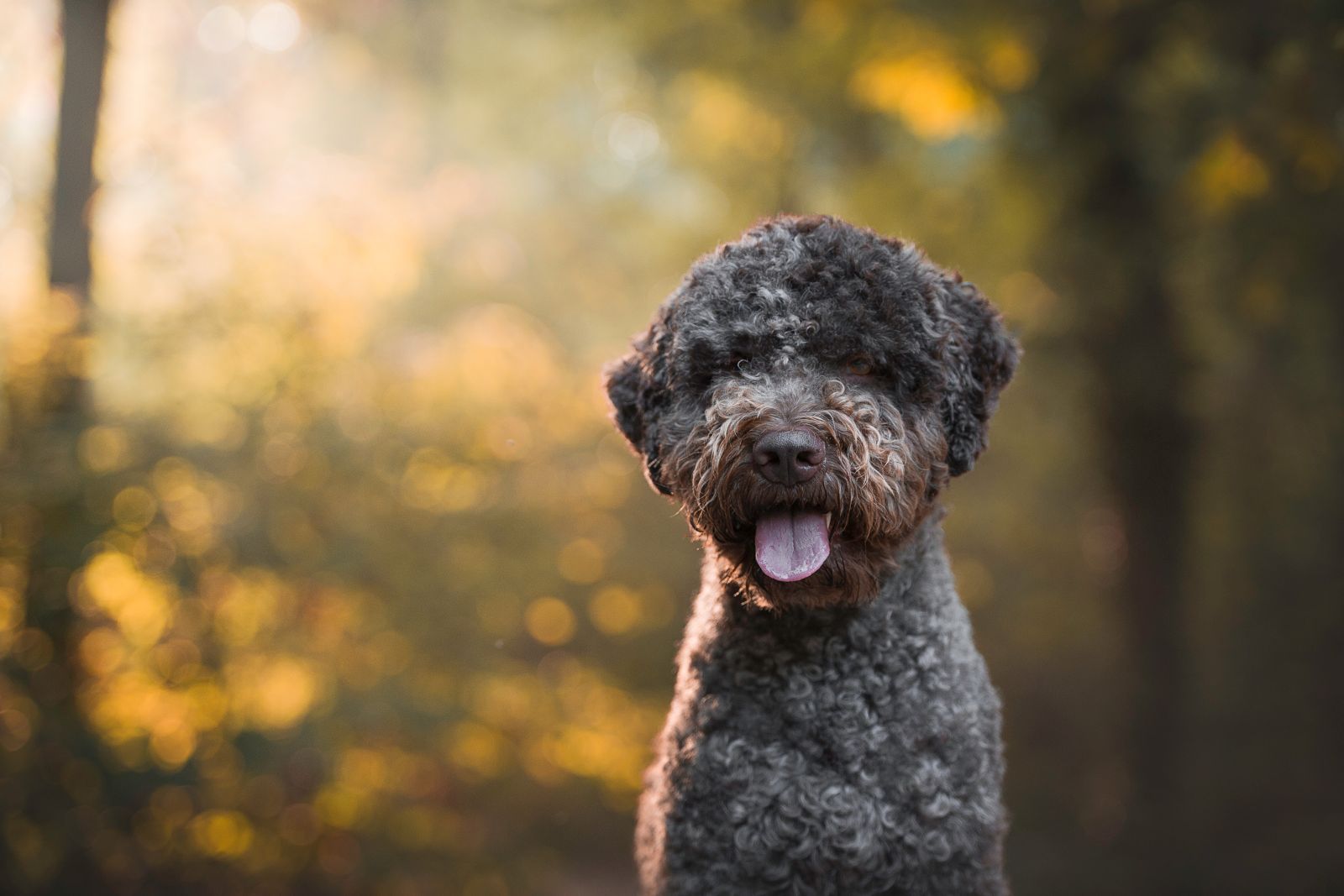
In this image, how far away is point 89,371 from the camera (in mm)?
6141

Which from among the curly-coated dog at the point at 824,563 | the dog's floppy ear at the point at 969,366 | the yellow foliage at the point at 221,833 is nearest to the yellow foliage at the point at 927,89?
the dog's floppy ear at the point at 969,366

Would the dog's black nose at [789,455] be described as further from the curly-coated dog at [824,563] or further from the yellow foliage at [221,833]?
the yellow foliage at [221,833]

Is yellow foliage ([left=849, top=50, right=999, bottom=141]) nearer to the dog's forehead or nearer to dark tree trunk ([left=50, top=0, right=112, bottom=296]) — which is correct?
the dog's forehead

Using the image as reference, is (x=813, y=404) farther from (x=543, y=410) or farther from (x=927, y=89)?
(x=543, y=410)

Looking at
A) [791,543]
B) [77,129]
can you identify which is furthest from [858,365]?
[77,129]

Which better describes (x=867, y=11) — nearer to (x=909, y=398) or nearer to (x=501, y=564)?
(x=501, y=564)

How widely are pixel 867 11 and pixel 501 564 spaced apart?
4243 millimetres

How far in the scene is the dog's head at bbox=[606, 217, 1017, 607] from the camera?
2365 millimetres

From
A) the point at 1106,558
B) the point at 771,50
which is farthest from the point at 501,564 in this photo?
the point at 1106,558

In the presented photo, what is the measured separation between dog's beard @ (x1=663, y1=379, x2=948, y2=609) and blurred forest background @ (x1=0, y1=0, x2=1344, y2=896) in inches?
114

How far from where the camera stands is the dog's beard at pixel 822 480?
7.74 ft

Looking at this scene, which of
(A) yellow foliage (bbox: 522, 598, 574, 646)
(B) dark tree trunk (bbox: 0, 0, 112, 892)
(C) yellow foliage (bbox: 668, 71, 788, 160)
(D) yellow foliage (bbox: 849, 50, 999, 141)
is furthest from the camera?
(C) yellow foliage (bbox: 668, 71, 788, 160)

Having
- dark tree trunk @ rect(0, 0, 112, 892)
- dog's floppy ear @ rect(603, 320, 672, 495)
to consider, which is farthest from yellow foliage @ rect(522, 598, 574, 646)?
dog's floppy ear @ rect(603, 320, 672, 495)

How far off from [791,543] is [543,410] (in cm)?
509
